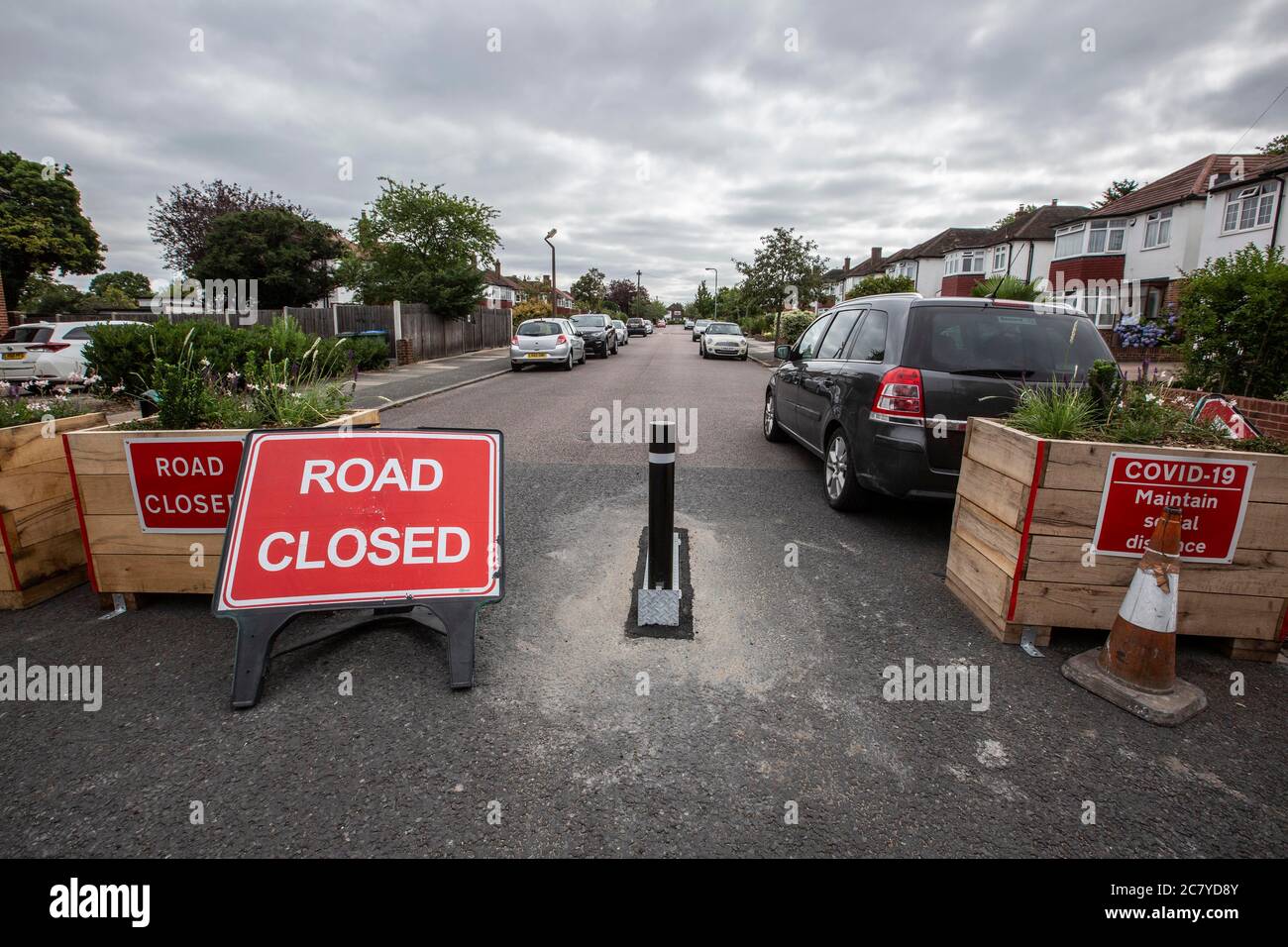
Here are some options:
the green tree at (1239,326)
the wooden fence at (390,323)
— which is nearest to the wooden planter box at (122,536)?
the green tree at (1239,326)

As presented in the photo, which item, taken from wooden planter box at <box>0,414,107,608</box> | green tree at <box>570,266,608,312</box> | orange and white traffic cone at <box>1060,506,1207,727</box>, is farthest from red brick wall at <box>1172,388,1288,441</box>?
green tree at <box>570,266,608,312</box>

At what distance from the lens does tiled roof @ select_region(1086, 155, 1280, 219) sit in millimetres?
28000

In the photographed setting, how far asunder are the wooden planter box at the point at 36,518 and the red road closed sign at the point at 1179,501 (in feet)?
19.3

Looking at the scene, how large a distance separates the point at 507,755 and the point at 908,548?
3.52 m

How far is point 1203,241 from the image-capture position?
27.6 m

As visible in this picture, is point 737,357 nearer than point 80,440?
No

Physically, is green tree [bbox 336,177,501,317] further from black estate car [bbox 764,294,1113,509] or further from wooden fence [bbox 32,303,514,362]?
black estate car [bbox 764,294,1113,509]

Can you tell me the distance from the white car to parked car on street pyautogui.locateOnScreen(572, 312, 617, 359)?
48.3ft

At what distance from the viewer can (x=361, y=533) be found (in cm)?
336

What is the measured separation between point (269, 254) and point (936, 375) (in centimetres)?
2816

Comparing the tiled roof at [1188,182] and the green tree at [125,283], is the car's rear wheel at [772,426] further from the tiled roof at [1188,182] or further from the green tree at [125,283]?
the green tree at [125,283]
